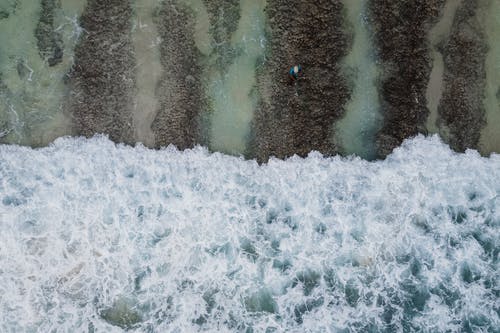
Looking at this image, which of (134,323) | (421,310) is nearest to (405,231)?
(421,310)

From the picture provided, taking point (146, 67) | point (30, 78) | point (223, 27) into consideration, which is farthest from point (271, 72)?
point (30, 78)

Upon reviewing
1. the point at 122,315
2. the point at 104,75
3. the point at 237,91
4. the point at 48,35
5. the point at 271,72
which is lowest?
the point at 122,315

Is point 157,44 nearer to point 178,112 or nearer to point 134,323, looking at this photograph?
point 178,112

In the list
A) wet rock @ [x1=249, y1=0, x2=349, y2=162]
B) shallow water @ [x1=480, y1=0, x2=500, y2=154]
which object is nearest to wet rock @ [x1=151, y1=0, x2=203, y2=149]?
wet rock @ [x1=249, y1=0, x2=349, y2=162]

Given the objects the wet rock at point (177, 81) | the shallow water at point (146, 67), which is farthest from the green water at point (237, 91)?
the shallow water at point (146, 67)

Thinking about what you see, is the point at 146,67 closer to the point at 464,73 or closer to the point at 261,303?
the point at 261,303

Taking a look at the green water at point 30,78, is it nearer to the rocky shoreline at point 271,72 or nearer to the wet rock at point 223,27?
the rocky shoreline at point 271,72
